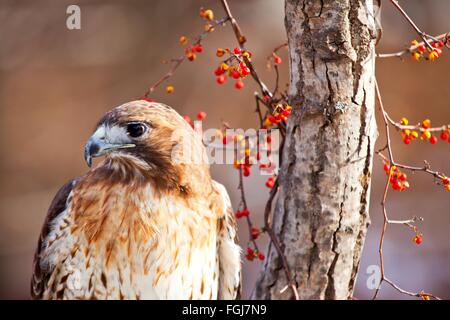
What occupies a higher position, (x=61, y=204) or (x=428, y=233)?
(x=61, y=204)

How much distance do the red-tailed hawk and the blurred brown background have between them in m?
3.07

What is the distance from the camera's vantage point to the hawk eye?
2648 millimetres

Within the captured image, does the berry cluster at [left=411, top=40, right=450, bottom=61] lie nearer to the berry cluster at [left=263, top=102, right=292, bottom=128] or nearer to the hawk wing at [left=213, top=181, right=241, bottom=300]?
the berry cluster at [left=263, top=102, right=292, bottom=128]

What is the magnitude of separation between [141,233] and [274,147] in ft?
2.03

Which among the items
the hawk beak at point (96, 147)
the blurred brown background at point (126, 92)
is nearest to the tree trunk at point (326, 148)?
the hawk beak at point (96, 147)

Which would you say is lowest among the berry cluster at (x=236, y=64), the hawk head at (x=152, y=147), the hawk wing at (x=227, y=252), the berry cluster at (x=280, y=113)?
the hawk wing at (x=227, y=252)

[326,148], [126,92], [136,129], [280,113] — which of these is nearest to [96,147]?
[136,129]

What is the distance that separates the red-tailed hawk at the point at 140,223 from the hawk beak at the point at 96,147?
0.21ft

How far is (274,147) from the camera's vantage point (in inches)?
106

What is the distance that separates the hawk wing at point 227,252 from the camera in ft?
9.75

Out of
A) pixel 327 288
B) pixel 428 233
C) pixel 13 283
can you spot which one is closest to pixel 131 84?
pixel 13 283

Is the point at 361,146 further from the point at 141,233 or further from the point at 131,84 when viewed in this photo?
the point at 131,84

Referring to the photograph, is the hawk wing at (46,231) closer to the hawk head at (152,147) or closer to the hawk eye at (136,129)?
the hawk head at (152,147)

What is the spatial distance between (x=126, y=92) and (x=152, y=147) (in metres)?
3.52
